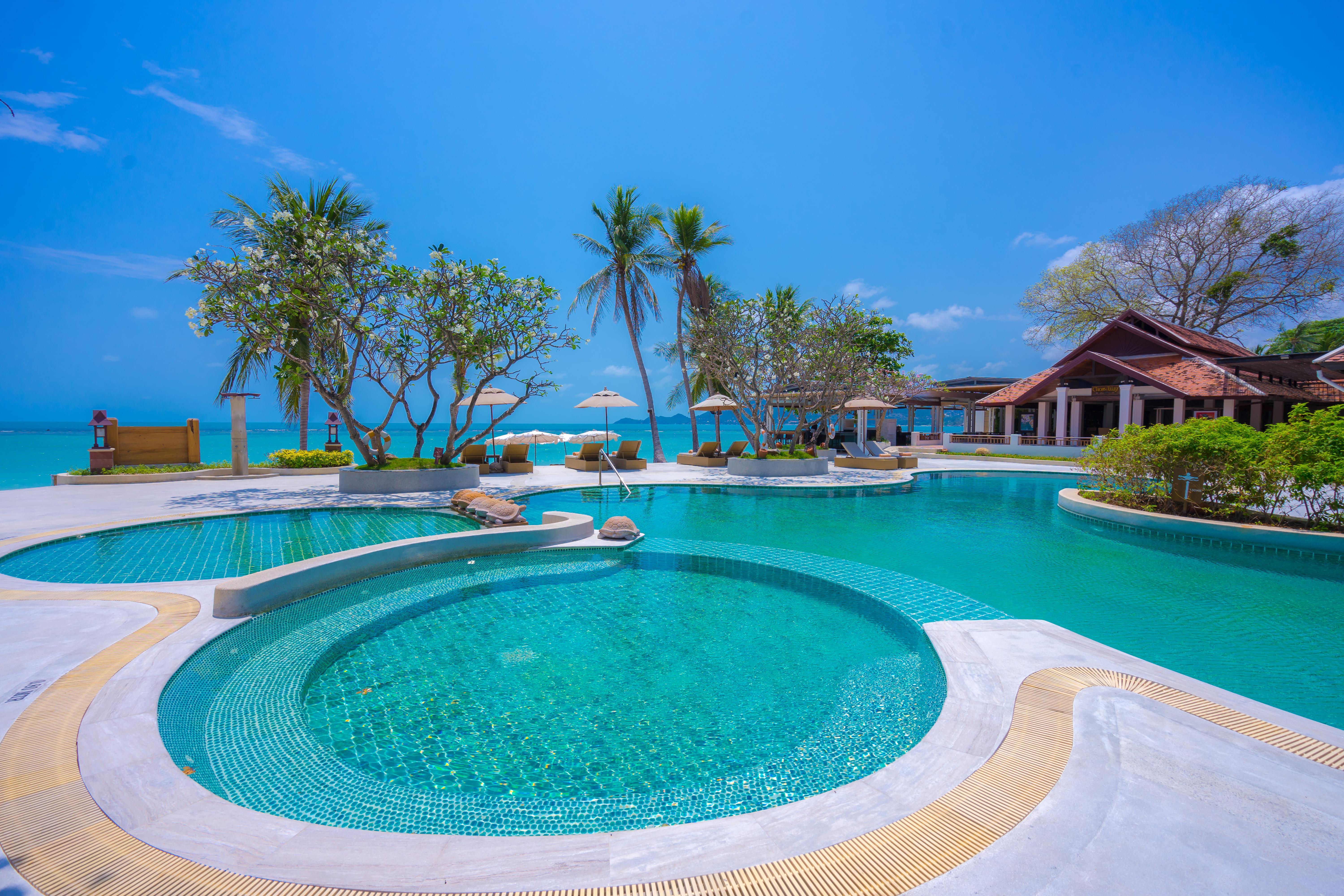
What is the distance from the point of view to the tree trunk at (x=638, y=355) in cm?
2211

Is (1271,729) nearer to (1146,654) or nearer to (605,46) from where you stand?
(1146,654)

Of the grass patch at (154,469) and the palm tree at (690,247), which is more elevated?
the palm tree at (690,247)

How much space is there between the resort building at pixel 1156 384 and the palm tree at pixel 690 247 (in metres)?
16.0

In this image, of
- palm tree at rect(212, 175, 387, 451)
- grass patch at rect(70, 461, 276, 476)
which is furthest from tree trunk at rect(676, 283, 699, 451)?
grass patch at rect(70, 461, 276, 476)

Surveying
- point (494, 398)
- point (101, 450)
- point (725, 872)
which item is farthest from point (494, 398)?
point (725, 872)

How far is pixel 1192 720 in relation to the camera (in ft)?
9.73

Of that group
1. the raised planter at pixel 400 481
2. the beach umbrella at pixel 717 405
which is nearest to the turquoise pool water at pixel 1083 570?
the raised planter at pixel 400 481

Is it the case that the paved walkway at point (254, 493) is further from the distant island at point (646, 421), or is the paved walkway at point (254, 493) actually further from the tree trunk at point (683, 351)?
the distant island at point (646, 421)

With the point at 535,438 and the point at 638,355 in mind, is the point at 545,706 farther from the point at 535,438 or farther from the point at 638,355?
the point at 638,355

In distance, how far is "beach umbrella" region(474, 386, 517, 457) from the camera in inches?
676

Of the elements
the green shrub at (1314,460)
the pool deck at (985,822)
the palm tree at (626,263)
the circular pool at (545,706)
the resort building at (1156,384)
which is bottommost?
the circular pool at (545,706)

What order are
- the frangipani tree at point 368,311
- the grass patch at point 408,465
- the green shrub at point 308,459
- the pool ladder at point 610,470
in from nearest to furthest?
1. the frangipani tree at point 368,311
2. the pool ladder at point 610,470
3. the grass patch at point 408,465
4. the green shrub at point 308,459

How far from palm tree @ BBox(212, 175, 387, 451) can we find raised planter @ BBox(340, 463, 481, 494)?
206 inches

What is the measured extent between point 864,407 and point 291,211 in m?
19.8
